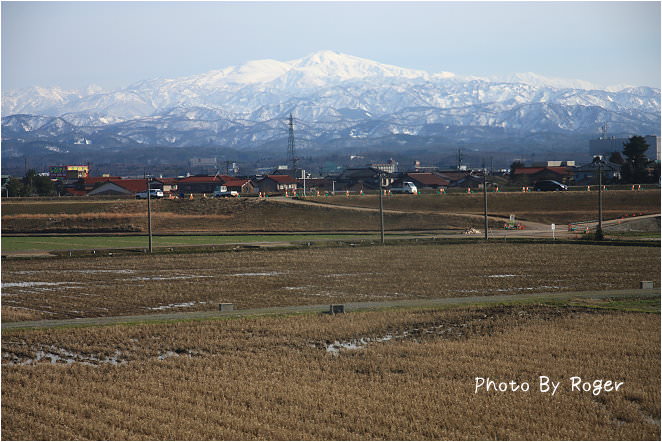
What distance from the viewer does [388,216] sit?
8362cm

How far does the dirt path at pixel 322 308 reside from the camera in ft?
91.7

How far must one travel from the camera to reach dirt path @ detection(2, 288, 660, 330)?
A: 27.9 m

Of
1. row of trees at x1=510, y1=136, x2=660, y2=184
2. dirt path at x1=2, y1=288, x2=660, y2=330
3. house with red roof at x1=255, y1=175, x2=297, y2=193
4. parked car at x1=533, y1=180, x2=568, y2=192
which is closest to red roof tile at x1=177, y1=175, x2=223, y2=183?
house with red roof at x1=255, y1=175, x2=297, y2=193

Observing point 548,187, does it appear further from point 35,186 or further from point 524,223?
point 35,186

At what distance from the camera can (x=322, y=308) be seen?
3069 centimetres

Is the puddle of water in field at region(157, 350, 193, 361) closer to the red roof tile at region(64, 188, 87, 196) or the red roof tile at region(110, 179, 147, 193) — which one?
the red roof tile at region(110, 179, 147, 193)

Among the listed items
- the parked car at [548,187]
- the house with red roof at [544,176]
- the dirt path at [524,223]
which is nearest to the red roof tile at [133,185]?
the dirt path at [524,223]

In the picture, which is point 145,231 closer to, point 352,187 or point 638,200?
point 638,200

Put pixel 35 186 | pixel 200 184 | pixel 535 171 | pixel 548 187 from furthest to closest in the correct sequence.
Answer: pixel 200 184 < pixel 35 186 < pixel 535 171 < pixel 548 187

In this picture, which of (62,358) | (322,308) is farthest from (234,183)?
(62,358)

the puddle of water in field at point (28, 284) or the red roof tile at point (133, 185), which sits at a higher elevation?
the red roof tile at point (133, 185)

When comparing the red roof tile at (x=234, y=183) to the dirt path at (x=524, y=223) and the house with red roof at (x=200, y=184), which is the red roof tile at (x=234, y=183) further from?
the dirt path at (x=524, y=223)

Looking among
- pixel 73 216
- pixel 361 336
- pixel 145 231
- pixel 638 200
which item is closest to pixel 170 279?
pixel 361 336

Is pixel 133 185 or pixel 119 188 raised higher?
pixel 133 185
